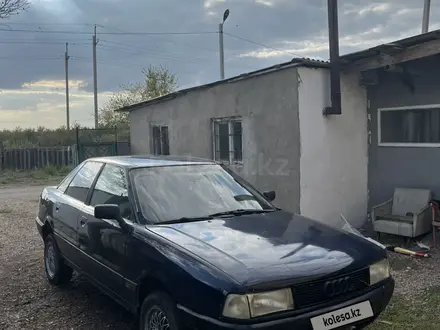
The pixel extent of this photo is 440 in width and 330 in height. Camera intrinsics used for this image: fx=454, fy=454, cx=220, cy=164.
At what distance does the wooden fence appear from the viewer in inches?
830

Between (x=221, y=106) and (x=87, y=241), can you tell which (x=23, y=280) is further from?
(x=221, y=106)

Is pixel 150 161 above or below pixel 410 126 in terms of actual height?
below

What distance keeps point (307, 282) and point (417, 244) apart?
15.6 feet

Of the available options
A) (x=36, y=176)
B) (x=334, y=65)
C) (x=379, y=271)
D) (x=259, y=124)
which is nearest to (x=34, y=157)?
(x=36, y=176)

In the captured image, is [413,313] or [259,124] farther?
[259,124]

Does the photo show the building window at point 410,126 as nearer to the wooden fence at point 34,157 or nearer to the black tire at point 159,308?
the black tire at point 159,308

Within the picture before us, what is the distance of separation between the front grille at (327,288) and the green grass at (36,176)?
1687 cm

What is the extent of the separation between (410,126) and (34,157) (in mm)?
18324

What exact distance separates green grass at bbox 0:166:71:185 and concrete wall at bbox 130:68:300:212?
10568 mm

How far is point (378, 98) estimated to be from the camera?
318 inches

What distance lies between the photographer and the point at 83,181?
503 centimetres

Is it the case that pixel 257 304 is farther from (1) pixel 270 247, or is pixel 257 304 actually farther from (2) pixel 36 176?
(2) pixel 36 176

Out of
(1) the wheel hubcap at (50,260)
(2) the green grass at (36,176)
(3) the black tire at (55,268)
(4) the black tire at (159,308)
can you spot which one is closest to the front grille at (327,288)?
(4) the black tire at (159,308)

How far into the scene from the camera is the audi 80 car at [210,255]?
2.77 metres
